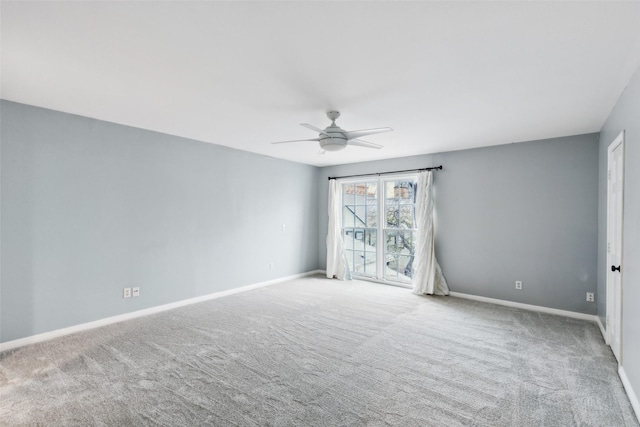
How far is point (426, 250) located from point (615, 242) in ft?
8.22

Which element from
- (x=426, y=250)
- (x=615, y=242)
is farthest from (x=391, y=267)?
(x=615, y=242)

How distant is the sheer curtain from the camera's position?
21.0 ft

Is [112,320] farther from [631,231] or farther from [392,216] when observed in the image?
[631,231]

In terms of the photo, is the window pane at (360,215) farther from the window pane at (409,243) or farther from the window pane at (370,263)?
the window pane at (409,243)

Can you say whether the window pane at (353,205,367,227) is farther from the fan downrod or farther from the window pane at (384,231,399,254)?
the fan downrod

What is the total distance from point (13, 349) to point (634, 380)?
17.6 feet

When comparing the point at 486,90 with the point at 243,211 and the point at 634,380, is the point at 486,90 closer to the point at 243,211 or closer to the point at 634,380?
A: the point at 634,380

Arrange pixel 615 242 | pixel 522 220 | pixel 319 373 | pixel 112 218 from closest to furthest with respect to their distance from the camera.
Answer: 1. pixel 319 373
2. pixel 615 242
3. pixel 112 218
4. pixel 522 220

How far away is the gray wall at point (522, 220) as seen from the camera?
4.09 meters

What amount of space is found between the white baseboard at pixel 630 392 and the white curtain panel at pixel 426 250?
2.65 metres

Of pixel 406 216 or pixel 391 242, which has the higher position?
pixel 406 216

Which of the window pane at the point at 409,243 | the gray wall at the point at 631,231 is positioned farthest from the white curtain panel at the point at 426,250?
the gray wall at the point at 631,231

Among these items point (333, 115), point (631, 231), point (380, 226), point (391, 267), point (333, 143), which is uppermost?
point (333, 115)

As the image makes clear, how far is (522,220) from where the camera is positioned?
178 inches
